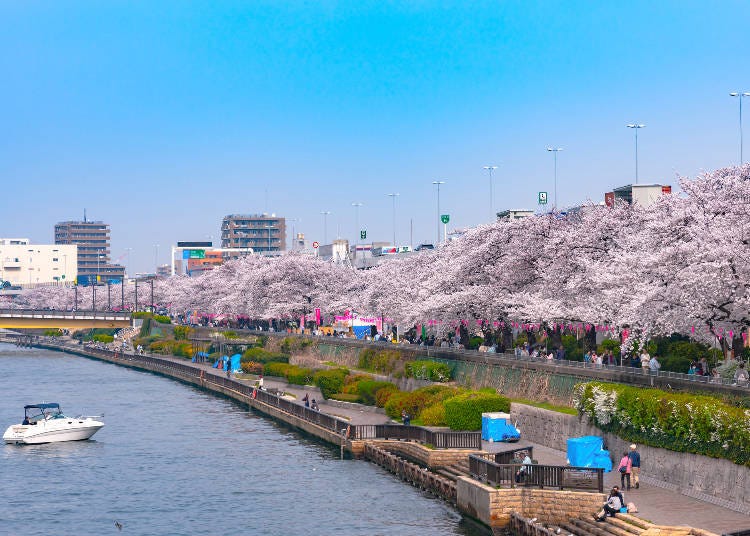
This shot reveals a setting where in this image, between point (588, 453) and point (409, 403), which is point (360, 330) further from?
point (588, 453)

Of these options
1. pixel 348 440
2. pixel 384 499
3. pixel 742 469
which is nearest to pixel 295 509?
pixel 384 499

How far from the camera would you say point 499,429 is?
64312 millimetres

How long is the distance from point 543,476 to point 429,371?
119 feet

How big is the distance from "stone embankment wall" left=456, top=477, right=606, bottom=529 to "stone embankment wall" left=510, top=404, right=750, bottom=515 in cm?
425

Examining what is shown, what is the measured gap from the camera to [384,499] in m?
58.9

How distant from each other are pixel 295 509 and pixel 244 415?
44.4 metres

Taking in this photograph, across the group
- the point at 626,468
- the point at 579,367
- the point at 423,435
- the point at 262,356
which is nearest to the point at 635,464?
the point at 626,468

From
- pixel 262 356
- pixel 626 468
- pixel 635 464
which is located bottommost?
pixel 626 468

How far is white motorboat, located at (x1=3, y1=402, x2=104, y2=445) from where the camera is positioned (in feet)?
275

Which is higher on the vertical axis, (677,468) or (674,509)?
(677,468)

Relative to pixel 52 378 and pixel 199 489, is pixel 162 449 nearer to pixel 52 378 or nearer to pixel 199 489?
pixel 199 489

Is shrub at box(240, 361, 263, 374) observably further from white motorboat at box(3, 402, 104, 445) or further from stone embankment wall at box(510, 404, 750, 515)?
stone embankment wall at box(510, 404, 750, 515)

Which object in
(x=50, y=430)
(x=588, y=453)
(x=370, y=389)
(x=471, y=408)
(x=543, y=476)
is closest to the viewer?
(x=543, y=476)

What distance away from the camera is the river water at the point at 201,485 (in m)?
54.5
